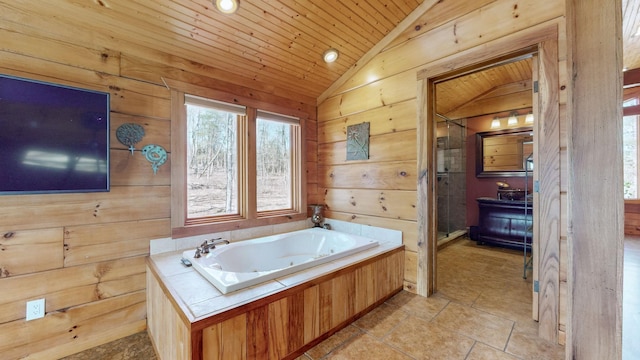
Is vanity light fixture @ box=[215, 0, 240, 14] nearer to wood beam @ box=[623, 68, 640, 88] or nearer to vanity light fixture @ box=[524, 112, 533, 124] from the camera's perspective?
Answer: vanity light fixture @ box=[524, 112, 533, 124]

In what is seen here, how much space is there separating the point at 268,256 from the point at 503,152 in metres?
4.25

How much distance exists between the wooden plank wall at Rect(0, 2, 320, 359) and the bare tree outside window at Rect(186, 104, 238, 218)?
25cm

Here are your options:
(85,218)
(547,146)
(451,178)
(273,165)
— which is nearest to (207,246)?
(85,218)

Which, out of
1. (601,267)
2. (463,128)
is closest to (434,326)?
(601,267)

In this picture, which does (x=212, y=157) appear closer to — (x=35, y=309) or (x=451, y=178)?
(x=35, y=309)

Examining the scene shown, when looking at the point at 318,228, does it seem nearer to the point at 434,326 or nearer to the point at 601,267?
the point at 434,326

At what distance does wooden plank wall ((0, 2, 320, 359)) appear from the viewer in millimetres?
1545

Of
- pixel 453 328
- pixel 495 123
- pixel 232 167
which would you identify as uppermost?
pixel 495 123

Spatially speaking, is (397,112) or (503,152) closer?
(397,112)

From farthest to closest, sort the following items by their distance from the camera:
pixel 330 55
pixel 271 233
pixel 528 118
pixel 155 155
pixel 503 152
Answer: pixel 503 152
pixel 528 118
pixel 271 233
pixel 330 55
pixel 155 155

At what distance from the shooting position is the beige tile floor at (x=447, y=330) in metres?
1.59

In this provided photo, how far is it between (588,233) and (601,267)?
0.35 feet

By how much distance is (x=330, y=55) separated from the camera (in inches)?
101

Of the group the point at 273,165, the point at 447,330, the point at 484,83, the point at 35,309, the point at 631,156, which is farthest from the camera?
the point at 631,156
